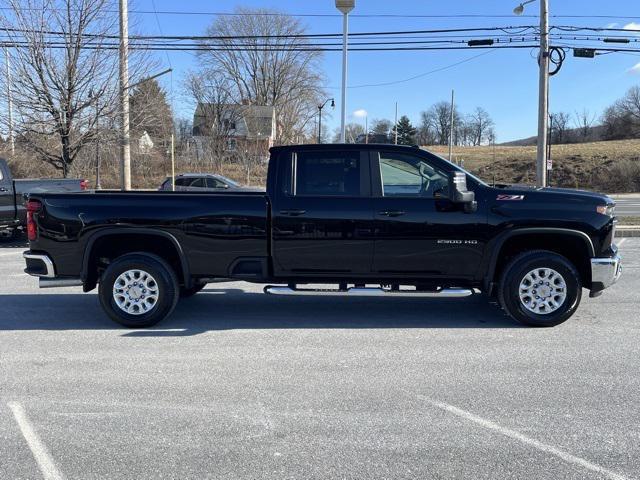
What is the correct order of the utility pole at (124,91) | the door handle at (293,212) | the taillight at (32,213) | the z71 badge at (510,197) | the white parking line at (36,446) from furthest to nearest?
the utility pole at (124,91) < the taillight at (32,213) < the door handle at (293,212) < the z71 badge at (510,197) < the white parking line at (36,446)

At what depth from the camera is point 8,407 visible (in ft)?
12.8

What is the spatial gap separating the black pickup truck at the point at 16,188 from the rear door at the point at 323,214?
27.3 feet

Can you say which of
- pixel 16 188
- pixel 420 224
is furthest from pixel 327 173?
pixel 16 188

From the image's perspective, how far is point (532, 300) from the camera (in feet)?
19.3

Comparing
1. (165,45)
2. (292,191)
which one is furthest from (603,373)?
(165,45)

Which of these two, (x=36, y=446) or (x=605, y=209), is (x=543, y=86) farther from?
(x=36, y=446)

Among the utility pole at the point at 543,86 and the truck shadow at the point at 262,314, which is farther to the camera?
the utility pole at the point at 543,86

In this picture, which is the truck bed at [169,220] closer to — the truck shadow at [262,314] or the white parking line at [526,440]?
the truck shadow at [262,314]

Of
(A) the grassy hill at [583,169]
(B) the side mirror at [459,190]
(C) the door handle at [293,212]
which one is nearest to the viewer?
(B) the side mirror at [459,190]

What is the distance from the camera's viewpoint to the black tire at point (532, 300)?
578 centimetres

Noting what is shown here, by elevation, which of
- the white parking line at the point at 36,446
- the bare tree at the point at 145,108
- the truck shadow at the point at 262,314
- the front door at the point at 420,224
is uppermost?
the bare tree at the point at 145,108

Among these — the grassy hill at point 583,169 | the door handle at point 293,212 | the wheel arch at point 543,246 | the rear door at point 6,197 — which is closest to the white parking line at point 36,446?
the door handle at point 293,212

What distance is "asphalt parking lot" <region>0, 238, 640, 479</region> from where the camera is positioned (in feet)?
10.4

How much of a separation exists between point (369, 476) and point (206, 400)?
1.55 metres
